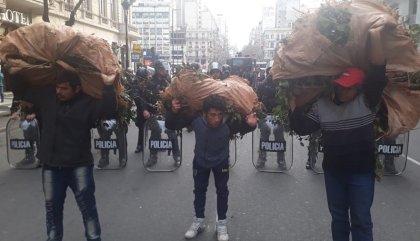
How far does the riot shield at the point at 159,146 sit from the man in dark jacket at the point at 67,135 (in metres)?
3.66

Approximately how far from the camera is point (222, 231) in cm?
414

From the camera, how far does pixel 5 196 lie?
559 cm

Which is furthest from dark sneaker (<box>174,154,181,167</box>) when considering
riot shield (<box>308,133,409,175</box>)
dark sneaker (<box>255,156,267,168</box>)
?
riot shield (<box>308,133,409,175</box>)

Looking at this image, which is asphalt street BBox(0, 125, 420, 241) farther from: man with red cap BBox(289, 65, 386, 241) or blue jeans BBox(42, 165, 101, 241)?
man with red cap BBox(289, 65, 386, 241)

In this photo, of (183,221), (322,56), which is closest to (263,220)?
(183,221)

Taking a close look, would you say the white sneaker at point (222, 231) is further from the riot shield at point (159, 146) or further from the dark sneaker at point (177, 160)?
the dark sneaker at point (177, 160)

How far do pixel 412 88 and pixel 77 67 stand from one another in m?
2.53

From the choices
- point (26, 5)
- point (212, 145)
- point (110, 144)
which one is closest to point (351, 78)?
point (212, 145)

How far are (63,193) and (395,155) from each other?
5.18 metres

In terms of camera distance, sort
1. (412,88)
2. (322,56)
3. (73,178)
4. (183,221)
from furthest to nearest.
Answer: (183,221) < (73,178) < (412,88) < (322,56)

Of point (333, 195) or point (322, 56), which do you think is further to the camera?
point (333, 195)

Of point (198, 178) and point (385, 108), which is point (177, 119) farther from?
point (385, 108)

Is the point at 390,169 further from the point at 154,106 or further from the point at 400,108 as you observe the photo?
the point at 400,108

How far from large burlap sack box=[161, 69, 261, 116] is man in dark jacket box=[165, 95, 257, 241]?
0.29 feet
